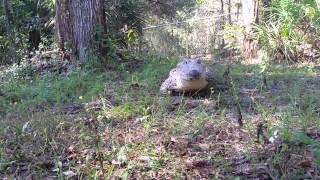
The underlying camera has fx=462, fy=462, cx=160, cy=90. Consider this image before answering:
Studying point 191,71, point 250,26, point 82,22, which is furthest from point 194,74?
point 250,26

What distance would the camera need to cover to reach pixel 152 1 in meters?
12.6

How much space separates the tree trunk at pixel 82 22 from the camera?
7191 millimetres

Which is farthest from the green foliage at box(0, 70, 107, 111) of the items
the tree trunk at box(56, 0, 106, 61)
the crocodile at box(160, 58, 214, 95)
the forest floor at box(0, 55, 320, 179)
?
the crocodile at box(160, 58, 214, 95)

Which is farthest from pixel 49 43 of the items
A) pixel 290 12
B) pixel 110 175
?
pixel 110 175

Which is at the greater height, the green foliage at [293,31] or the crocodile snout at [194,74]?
the green foliage at [293,31]

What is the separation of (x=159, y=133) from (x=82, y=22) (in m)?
4.09

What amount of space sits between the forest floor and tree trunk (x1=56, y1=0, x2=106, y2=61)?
1.76 metres

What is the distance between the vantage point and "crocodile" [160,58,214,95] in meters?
4.82

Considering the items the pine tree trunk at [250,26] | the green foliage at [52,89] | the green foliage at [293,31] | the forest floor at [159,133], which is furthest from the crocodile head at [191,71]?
the pine tree trunk at [250,26]

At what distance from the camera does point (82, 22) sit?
7.21 meters

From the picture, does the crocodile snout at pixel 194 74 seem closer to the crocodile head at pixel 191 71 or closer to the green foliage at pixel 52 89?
the crocodile head at pixel 191 71

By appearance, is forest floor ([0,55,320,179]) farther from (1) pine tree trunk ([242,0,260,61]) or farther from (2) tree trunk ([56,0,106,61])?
(1) pine tree trunk ([242,0,260,61])

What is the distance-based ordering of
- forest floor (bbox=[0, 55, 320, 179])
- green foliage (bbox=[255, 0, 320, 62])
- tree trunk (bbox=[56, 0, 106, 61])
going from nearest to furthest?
forest floor (bbox=[0, 55, 320, 179])
tree trunk (bbox=[56, 0, 106, 61])
green foliage (bbox=[255, 0, 320, 62])

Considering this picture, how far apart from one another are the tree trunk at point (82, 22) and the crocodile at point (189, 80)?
2554 mm
